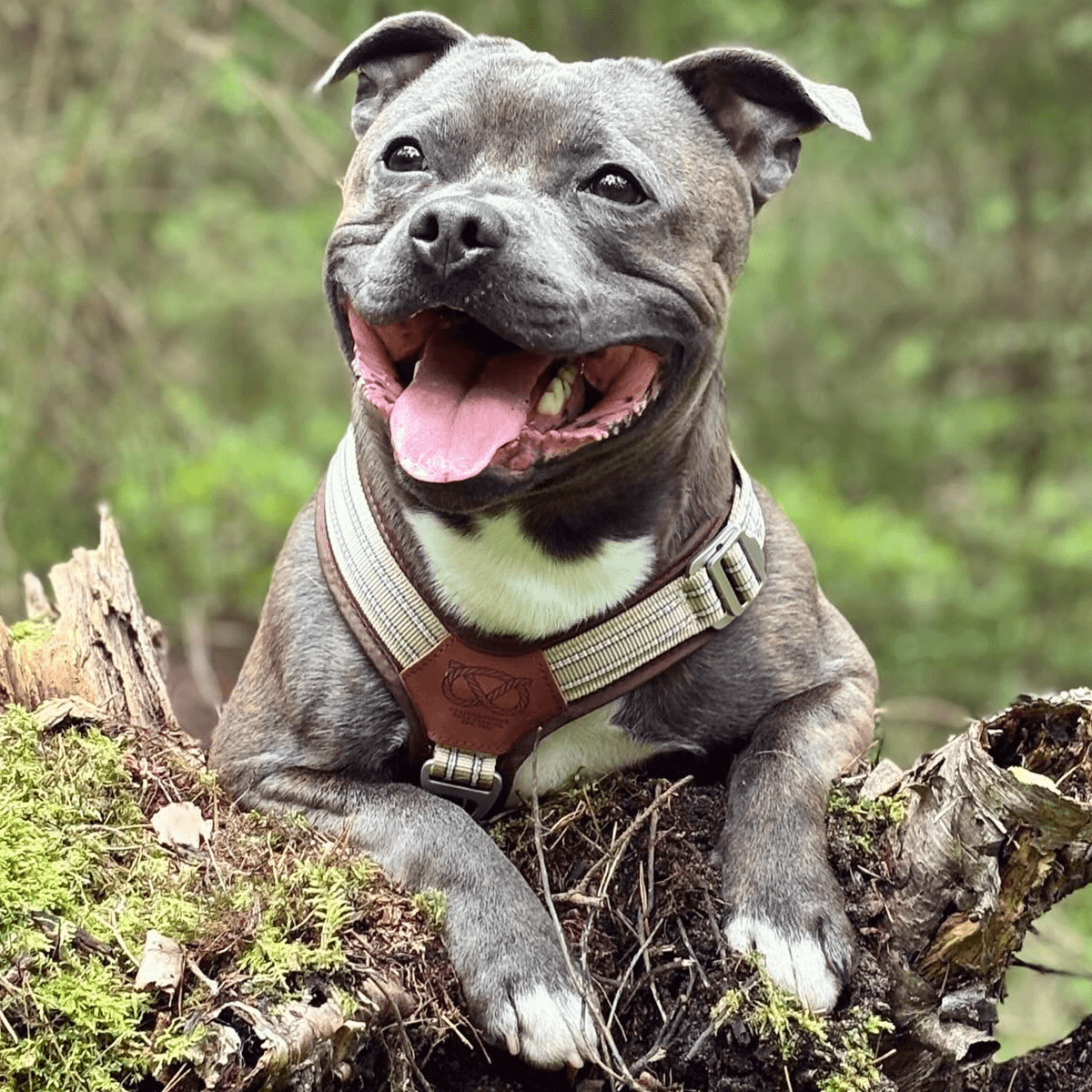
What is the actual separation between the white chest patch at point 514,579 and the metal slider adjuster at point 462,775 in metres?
0.32

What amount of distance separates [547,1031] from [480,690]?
854 millimetres

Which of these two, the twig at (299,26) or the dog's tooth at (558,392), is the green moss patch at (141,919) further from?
the twig at (299,26)

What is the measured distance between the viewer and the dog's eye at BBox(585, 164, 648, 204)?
347cm

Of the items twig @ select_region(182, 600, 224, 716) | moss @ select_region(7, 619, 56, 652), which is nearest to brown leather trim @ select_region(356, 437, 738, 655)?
moss @ select_region(7, 619, 56, 652)

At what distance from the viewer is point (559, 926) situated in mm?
3215

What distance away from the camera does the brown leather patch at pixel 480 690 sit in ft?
11.9

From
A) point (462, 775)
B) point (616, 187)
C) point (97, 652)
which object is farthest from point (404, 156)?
point (97, 652)

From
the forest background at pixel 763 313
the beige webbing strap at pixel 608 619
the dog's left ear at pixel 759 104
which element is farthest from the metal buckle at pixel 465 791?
the forest background at pixel 763 313

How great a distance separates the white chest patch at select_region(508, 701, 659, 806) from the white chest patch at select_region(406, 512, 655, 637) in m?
0.26

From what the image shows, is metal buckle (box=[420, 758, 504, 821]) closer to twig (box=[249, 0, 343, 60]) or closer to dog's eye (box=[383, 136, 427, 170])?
dog's eye (box=[383, 136, 427, 170])

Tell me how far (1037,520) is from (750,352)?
1834 millimetres

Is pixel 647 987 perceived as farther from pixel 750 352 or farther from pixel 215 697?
pixel 750 352

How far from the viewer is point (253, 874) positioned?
10.5ft

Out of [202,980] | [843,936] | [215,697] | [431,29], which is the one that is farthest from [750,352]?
[202,980]
